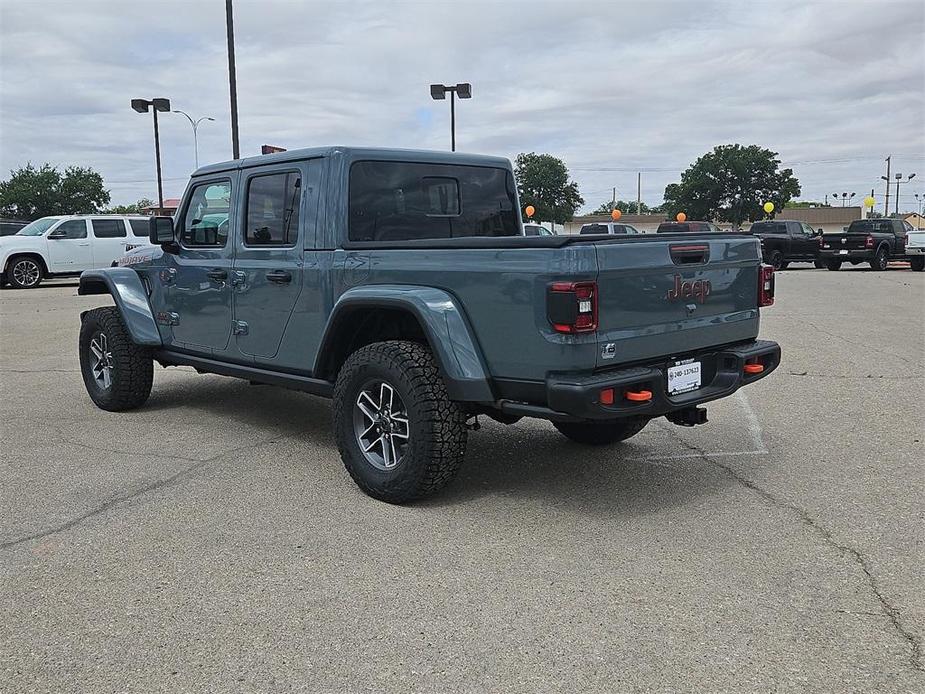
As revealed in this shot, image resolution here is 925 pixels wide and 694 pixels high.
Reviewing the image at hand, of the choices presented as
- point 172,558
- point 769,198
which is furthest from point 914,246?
point 769,198

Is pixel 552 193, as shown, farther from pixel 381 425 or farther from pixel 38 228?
pixel 381 425

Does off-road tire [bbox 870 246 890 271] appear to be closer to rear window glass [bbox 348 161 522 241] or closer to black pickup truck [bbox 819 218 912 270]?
black pickup truck [bbox 819 218 912 270]

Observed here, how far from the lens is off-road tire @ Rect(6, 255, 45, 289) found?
20297mm

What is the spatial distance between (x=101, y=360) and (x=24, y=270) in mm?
15457

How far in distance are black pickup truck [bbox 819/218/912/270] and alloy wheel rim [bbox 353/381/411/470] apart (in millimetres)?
26017

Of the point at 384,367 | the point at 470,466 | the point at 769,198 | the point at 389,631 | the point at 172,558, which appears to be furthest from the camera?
the point at 769,198

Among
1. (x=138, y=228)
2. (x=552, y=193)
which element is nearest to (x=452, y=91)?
(x=138, y=228)

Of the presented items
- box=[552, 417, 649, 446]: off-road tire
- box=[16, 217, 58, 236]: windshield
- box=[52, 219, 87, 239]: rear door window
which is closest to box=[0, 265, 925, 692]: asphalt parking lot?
box=[552, 417, 649, 446]: off-road tire

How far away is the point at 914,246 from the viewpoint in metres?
28.5

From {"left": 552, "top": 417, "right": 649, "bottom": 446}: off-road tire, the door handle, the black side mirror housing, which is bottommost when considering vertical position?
{"left": 552, "top": 417, "right": 649, "bottom": 446}: off-road tire

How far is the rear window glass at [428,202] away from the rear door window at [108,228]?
1763 cm

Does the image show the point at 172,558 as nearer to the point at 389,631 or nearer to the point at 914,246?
the point at 389,631

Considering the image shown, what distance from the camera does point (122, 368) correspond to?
6.73 m

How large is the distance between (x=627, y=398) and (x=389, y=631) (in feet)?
5.13
